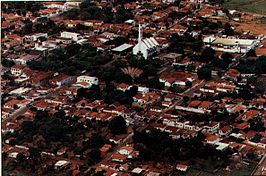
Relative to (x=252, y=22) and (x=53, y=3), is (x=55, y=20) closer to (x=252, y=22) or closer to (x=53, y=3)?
(x=53, y=3)

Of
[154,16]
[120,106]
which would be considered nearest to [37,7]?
[154,16]

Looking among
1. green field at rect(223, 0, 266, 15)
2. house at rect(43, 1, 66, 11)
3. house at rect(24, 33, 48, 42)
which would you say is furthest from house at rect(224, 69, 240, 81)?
house at rect(43, 1, 66, 11)

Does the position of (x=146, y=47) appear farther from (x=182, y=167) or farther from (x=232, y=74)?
(x=182, y=167)

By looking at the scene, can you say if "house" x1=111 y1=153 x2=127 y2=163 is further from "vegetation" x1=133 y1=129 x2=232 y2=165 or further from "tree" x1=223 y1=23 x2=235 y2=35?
"tree" x1=223 y1=23 x2=235 y2=35

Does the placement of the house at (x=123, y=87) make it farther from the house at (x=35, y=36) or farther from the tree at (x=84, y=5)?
the tree at (x=84, y=5)

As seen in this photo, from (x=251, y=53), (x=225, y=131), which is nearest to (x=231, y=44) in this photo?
(x=251, y=53)

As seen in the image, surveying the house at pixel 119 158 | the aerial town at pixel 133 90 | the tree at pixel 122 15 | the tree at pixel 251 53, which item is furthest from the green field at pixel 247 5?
the house at pixel 119 158
